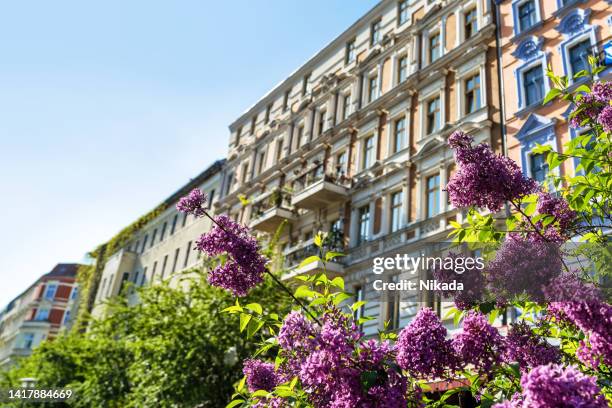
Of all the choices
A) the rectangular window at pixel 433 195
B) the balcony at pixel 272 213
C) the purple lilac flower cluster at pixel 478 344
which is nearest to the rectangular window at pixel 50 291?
the balcony at pixel 272 213

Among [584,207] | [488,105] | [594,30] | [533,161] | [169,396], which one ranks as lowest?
[169,396]

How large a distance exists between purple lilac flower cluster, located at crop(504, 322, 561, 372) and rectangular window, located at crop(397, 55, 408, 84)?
1815 cm

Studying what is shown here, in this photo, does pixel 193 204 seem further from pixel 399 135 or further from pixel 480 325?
pixel 399 135

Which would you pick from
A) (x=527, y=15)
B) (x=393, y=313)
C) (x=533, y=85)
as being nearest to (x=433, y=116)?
(x=533, y=85)

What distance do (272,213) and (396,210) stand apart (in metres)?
6.29

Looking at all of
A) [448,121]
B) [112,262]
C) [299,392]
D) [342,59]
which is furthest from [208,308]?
[112,262]

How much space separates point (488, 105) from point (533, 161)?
279cm

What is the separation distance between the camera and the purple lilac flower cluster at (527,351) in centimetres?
323

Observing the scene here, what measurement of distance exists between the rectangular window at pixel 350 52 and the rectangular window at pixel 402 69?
13.1ft

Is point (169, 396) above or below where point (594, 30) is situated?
below

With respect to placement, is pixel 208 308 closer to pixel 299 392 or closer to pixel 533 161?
pixel 533 161

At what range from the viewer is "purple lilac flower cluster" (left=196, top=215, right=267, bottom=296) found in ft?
12.0

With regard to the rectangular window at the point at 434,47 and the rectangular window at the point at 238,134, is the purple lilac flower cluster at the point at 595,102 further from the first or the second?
the rectangular window at the point at 238,134

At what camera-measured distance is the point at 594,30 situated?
13.9 m
